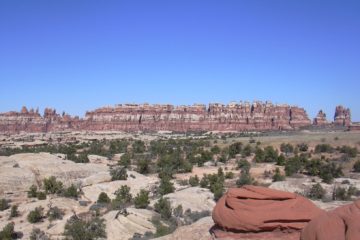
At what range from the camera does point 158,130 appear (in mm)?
135125

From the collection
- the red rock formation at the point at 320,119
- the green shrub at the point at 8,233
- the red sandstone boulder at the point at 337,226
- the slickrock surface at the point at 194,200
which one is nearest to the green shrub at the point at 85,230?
the green shrub at the point at 8,233

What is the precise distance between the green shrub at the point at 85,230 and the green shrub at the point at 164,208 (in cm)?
301

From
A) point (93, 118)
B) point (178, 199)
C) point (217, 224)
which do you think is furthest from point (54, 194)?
point (93, 118)

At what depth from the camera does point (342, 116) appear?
5251 inches

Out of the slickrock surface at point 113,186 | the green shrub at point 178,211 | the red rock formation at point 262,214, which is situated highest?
the red rock formation at point 262,214

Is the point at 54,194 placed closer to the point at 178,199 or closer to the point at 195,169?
the point at 178,199

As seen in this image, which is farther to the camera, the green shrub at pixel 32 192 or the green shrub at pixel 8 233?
the green shrub at pixel 32 192

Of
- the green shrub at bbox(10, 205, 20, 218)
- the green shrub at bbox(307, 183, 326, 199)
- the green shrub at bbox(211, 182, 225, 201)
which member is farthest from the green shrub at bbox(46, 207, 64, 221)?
the green shrub at bbox(307, 183, 326, 199)

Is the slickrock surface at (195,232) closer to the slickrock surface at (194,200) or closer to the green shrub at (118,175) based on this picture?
the slickrock surface at (194,200)

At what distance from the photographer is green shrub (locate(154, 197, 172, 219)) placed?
2004cm

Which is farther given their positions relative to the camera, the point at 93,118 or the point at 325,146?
the point at 93,118

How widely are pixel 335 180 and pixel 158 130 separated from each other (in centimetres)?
10732

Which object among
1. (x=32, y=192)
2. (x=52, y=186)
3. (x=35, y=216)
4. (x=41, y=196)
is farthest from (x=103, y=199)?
(x=32, y=192)

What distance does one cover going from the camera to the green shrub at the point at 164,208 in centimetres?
2004
